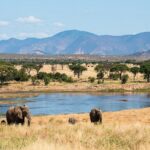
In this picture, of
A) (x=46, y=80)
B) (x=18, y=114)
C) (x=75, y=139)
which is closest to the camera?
(x=75, y=139)

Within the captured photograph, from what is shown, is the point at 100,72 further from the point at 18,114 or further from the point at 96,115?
the point at 18,114

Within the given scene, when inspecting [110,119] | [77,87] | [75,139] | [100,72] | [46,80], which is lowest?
[77,87]

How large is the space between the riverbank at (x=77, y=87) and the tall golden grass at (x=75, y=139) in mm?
81085

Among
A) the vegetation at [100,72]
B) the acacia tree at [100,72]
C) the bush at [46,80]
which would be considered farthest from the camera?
the acacia tree at [100,72]

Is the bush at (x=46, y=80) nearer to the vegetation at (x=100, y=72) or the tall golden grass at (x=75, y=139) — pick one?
the vegetation at (x=100, y=72)

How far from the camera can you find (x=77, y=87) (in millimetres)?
106438

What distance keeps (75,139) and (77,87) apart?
293ft

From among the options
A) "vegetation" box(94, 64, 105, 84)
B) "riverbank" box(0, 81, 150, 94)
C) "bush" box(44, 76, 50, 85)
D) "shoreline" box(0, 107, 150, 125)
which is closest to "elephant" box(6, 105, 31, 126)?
"shoreline" box(0, 107, 150, 125)

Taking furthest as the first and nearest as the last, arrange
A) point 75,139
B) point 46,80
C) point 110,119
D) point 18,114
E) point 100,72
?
point 100,72, point 46,80, point 110,119, point 18,114, point 75,139

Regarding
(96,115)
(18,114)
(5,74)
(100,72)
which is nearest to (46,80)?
(5,74)

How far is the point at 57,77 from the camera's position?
122 m

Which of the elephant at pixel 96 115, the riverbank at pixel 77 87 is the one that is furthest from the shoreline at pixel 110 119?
the riverbank at pixel 77 87

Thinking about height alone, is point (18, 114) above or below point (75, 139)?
below

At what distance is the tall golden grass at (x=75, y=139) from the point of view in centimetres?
1500
